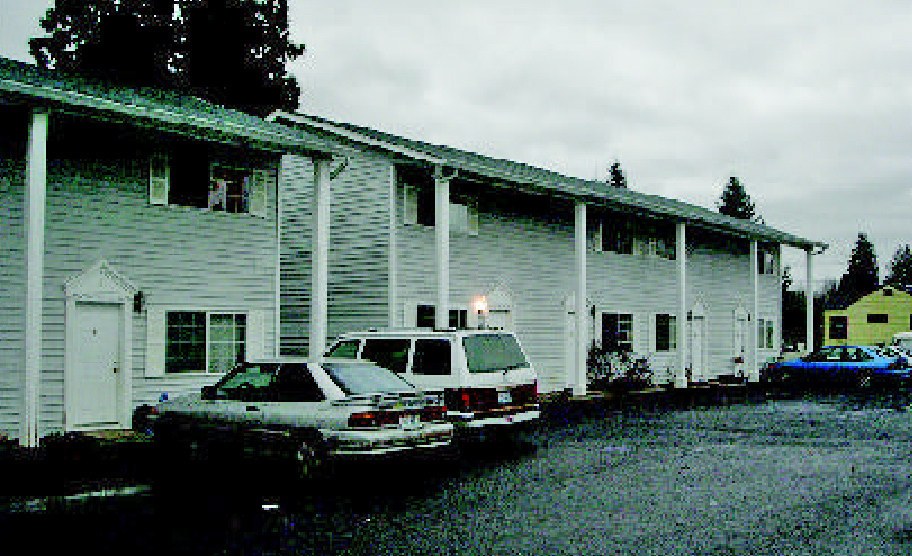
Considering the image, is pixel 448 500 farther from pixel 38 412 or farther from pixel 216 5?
pixel 216 5

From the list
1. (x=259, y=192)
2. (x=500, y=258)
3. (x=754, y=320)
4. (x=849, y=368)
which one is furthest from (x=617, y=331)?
(x=259, y=192)

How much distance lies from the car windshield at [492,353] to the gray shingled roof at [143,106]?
5.38 m

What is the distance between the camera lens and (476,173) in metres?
20.3

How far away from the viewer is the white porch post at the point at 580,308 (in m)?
23.4

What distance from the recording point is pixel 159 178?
1631 centimetres

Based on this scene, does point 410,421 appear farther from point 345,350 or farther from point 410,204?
point 410,204

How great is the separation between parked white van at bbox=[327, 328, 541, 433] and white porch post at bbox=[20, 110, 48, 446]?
4685 millimetres

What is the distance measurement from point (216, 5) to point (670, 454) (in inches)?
1407

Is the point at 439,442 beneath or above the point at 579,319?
beneath

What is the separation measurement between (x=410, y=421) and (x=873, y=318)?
65.2 meters

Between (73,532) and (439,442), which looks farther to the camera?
(439,442)

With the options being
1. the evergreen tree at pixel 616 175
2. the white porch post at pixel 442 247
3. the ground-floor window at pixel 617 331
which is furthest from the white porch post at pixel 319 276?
the evergreen tree at pixel 616 175

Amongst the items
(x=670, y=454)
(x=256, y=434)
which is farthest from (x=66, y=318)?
(x=670, y=454)

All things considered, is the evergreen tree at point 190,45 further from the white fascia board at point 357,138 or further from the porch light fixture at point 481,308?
the porch light fixture at point 481,308
